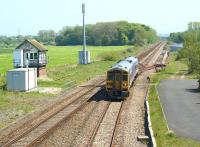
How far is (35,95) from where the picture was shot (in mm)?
36125

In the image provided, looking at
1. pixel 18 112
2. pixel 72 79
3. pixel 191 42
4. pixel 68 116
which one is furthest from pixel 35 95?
pixel 191 42

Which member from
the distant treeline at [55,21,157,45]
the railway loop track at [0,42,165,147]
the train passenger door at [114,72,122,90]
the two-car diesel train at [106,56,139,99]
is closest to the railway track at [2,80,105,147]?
the railway loop track at [0,42,165,147]

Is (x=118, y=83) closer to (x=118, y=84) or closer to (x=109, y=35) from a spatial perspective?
(x=118, y=84)

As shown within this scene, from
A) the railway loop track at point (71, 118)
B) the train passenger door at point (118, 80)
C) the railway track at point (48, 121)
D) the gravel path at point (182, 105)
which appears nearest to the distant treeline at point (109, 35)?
the gravel path at point (182, 105)

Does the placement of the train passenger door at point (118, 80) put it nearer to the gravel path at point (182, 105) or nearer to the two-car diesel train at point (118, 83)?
the two-car diesel train at point (118, 83)

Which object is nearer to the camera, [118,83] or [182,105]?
[182,105]

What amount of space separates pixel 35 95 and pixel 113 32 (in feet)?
492

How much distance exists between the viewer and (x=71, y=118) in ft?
84.8

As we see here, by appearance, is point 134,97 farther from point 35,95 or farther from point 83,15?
point 83,15

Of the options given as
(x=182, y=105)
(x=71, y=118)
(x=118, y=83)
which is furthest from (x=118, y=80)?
(x=71, y=118)

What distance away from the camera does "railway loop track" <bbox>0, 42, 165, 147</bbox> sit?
1999 centimetres


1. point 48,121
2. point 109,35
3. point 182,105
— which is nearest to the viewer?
point 48,121

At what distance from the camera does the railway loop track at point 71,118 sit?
1999cm

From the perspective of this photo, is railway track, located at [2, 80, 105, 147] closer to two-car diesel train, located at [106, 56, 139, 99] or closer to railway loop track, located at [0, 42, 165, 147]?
railway loop track, located at [0, 42, 165, 147]
